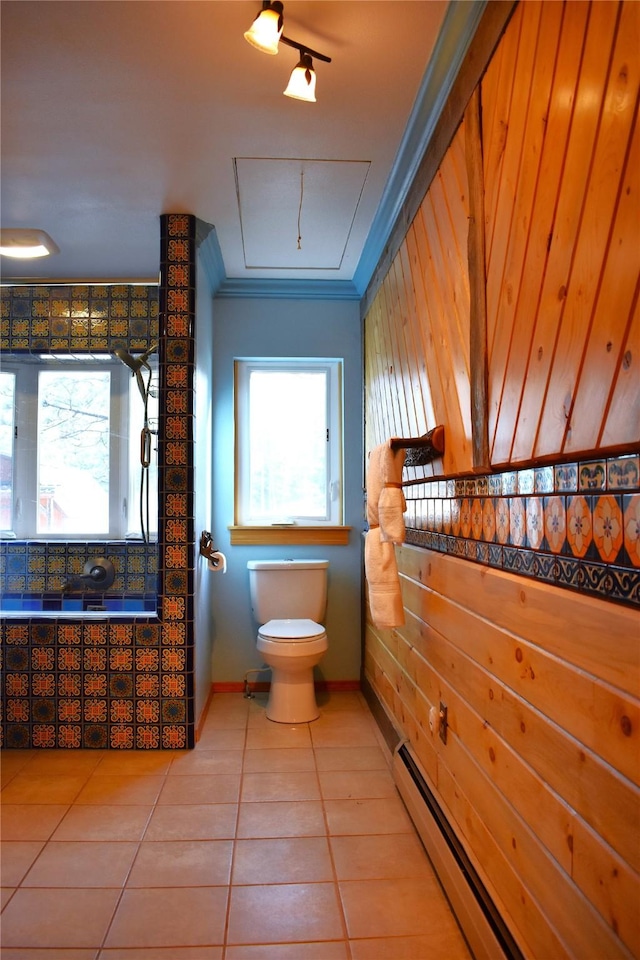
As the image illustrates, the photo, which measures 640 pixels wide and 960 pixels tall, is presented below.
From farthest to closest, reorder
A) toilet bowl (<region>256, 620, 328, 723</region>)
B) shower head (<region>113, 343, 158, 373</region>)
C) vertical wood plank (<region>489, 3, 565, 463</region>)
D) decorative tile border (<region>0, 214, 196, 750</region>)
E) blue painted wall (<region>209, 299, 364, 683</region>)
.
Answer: blue painted wall (<region>209, 299, 364, 683</region>), shower head (<region>113, 343, 158, 373</region>), toilet bowl (<region>256, 620, 328, 723</region>), decorative tile border (<region>0, 214, 196, 750</region>), vertical wood plank (<region>489, 3, 565, 463</region>)

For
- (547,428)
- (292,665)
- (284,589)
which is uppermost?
(547,428)

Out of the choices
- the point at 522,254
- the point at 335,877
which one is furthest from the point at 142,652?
the point at 522,254

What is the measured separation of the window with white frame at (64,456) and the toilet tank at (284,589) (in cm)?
73

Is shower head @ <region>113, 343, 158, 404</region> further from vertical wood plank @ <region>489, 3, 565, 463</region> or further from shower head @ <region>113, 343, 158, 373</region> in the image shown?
vertical wood plank @ <region>489, 3, 565, 463</region>

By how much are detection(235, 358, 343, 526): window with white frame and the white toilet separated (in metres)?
0.39

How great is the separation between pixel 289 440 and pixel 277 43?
2431mm

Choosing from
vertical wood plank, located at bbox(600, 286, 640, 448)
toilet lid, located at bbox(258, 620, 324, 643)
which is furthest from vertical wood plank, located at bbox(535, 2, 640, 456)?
toilet lid, located at bbox(258, 620, 324, 643)

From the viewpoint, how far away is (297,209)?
Result: 2801 millimetres

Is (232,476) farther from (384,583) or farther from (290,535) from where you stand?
(384,583)

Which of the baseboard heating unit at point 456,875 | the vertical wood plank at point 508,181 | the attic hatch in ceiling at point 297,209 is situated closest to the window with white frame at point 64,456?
the attic hatch in ceiling at point 297,209

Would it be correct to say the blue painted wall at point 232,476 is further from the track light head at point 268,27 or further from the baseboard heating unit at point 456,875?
the track light head at point 268,27

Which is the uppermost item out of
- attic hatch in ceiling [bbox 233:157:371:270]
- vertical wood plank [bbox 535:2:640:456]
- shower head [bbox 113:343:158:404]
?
attic hatch in ceiling [bbox 233:157:371:270]

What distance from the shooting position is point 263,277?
3.69 meters

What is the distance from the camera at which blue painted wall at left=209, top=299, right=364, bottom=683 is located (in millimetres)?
3699
